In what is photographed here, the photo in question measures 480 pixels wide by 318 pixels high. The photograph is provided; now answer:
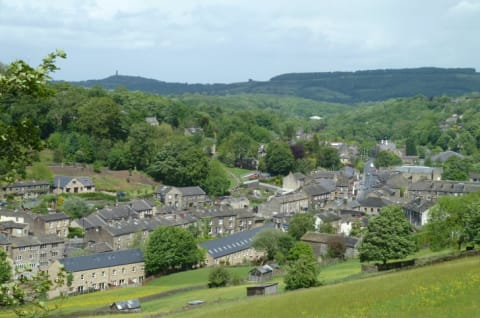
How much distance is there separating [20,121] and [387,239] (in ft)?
103

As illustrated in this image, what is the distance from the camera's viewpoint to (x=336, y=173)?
3620 inches

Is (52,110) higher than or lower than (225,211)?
higher

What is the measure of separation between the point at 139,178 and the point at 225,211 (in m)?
16.6

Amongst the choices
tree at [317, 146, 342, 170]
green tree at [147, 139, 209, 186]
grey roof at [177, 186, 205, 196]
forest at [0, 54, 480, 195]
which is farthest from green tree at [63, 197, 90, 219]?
tree at [317, 146, 342, 170]

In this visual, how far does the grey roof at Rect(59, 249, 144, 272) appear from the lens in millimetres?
47394

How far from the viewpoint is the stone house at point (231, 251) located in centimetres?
5494

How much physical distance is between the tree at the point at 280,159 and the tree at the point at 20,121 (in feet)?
281

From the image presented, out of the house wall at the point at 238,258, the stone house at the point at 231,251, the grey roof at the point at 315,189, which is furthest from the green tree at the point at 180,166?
the house wall at the point at 238,258

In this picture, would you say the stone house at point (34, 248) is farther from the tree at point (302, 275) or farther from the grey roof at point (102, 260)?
the tree at point (302, 275)

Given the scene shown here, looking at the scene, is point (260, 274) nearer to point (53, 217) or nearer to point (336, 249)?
point (336, 249)

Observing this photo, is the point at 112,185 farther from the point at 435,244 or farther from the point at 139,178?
the point at 435,244

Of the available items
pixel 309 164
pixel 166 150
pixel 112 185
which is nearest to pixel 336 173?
pixel 309 164

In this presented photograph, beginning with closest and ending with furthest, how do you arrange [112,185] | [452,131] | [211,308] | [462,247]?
[211,308] < [462,247] < [112,185] < [452,131]

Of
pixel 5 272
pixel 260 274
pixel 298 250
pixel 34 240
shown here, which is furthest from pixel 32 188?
pixel 5 272
